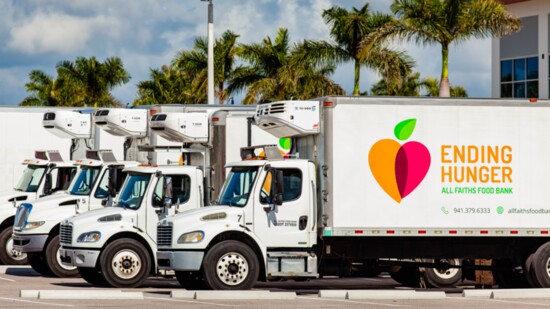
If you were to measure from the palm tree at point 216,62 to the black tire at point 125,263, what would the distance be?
27307mm

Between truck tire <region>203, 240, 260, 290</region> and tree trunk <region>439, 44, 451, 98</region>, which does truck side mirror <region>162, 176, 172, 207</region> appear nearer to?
truck tire <region>203, 240, 260, 290</region>

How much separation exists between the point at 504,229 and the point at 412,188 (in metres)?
1.76

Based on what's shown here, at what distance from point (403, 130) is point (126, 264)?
5.47 m

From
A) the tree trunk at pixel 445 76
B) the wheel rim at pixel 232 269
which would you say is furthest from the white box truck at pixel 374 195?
the tree trunk at pixel 445 76

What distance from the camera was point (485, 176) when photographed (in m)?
21.1

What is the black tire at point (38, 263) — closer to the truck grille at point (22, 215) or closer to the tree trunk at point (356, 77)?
the truck grille at point (22, 215)

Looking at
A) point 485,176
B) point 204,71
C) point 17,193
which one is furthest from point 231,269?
point 204,71

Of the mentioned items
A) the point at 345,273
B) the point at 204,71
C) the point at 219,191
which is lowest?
the point at 345,273

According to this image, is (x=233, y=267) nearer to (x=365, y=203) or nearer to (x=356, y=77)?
(x=365, y=203)

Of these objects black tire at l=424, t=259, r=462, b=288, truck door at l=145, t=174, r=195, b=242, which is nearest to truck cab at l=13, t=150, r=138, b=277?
truck door at l=145, t=174, r=195, b=242

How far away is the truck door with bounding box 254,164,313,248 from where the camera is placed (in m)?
20.8

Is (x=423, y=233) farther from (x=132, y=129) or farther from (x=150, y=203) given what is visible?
(x=132, y=129)

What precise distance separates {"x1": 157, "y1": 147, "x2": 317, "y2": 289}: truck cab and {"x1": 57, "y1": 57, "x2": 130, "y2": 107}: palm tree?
1763 inches

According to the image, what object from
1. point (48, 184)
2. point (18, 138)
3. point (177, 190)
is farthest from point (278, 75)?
point (177, 190)
